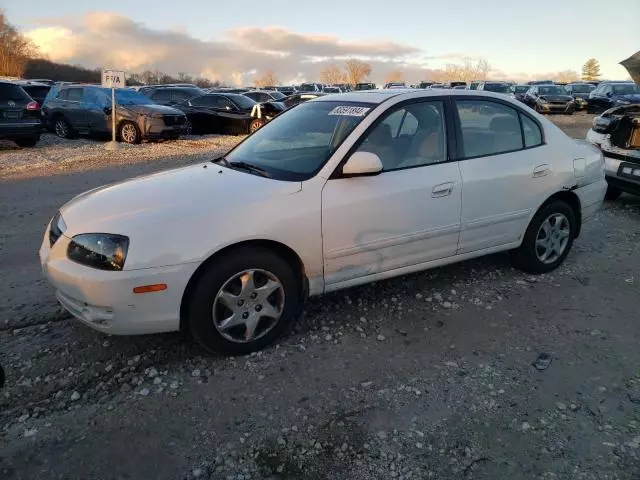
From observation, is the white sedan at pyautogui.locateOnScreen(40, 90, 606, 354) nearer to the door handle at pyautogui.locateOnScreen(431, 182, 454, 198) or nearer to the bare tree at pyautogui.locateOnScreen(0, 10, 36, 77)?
the door handle at pyautogui.locateOnScreen(431, 182, 454, 198)

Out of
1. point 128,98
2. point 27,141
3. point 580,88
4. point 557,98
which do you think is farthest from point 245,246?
point 580,88

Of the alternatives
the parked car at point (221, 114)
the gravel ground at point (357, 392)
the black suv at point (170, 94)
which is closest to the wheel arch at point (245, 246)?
the gravel ground at point (357, 392)

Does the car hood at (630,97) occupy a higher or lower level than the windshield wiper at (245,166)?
higher

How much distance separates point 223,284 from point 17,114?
1138 cm

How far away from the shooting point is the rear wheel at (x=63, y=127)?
597 inches

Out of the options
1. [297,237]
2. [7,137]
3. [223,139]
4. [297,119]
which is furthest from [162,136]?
[297,237]

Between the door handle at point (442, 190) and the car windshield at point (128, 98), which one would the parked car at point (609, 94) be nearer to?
the car windshield at point (128, 98)

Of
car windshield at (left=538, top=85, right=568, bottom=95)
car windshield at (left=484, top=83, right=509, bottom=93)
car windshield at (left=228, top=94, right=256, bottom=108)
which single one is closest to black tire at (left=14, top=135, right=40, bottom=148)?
car windshield at (left=228, top=94, right=256, bottom=108)

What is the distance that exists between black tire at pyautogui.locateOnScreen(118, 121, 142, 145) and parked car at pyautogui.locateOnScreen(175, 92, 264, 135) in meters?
2.74

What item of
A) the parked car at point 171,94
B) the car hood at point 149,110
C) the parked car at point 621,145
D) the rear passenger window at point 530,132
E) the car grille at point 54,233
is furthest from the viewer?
the parked car at point 171,94

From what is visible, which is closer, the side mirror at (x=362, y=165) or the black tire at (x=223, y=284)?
the black tire at (x=223, y=284)

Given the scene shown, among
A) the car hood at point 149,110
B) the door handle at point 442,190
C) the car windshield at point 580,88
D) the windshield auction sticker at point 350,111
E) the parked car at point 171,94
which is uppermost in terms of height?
the car windshield at point 580,88

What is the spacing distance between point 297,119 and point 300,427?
2453mm

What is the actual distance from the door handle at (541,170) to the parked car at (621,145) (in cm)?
294
